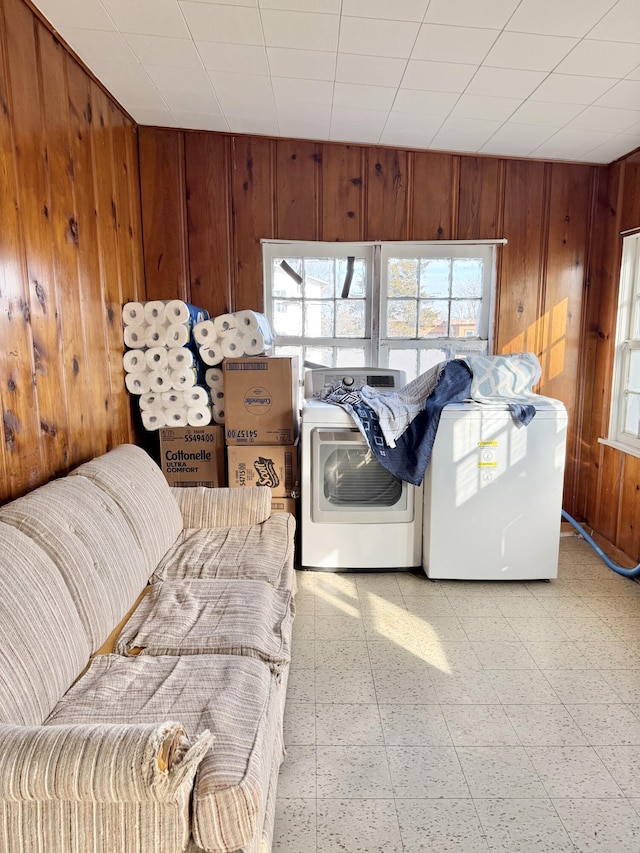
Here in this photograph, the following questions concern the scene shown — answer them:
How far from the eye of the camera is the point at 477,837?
5.11ft

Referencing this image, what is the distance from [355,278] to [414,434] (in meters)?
1.26

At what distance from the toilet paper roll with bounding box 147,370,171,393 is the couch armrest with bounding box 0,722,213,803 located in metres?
2.28

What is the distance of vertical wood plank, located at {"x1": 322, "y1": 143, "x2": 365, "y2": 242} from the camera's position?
358 cm

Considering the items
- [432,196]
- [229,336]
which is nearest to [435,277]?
[432,196]

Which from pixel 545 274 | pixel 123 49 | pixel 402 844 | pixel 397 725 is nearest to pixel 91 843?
pixel 402 844

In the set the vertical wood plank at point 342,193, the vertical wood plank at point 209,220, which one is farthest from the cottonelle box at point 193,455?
the vertical wood plank at point 342,193

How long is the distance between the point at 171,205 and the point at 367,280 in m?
1.30

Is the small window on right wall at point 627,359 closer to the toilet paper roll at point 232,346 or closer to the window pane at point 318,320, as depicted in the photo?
the window pane at point 318,320

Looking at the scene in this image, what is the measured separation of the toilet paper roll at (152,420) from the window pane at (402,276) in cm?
165

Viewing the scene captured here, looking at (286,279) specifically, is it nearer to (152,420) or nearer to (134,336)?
(134,336)

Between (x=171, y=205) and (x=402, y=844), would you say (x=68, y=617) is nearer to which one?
(x=402, y=844)

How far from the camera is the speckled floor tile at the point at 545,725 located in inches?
76.2

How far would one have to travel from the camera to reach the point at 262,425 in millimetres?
3250

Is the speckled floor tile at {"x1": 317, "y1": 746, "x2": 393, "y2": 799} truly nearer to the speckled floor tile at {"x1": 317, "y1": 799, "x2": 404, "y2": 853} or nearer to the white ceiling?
the speckled floor tile at {"x1": 317, "y1": 799, "x2": 404, "y2": 853}
